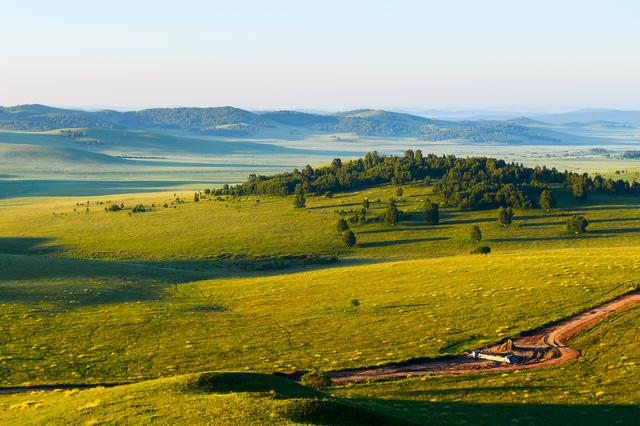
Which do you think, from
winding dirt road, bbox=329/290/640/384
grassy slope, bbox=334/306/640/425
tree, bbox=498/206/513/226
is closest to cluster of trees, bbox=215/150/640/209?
tree, bbox=498/206/513/226

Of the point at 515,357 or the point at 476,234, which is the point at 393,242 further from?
the point at 515,357

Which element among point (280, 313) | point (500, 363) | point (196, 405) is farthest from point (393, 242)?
point (196, 405)

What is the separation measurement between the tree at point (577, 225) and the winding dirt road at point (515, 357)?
80526 millimetres

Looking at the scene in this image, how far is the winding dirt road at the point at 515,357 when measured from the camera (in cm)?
4691

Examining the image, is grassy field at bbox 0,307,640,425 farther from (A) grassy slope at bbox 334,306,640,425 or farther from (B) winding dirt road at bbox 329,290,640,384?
(B) winding dirt road at bbox 329,290,640,384

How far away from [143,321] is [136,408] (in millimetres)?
30168

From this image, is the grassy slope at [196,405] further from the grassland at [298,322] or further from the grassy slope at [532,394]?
the grassy slope at [532,394]

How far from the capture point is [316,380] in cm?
4422

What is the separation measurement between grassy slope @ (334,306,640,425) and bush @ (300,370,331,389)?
1.07 m

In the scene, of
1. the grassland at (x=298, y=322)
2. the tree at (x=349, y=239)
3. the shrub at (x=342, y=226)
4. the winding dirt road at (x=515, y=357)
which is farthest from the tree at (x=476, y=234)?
the winding dirt road at (x=515, y=357)

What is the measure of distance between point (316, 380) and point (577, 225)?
100667 millimetres

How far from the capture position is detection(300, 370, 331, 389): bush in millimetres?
43906

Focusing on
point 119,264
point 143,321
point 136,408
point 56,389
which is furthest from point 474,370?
point 119,264

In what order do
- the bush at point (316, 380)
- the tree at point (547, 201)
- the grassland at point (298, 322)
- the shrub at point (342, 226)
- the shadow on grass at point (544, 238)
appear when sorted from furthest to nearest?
the tree at point (547, 201), the shrub at point (342, 226), the shadow on grass at point (544, 238), the bush at point (316, 380), the grassland at point (298, 322)
